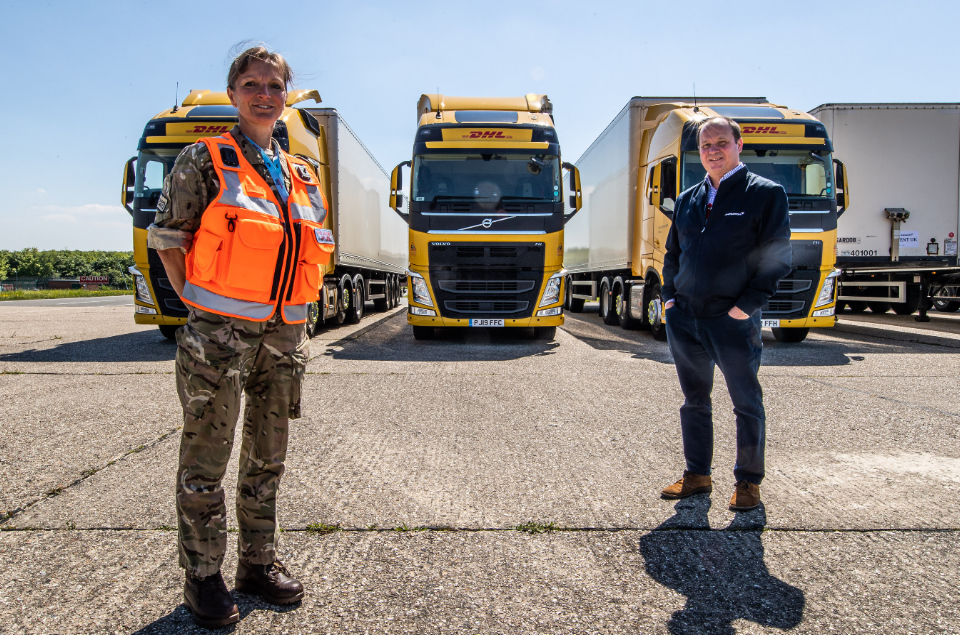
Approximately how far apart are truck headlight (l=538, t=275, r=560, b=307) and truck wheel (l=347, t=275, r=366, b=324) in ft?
17.7

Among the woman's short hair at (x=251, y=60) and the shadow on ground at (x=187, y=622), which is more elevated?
the woman's short hair at (x=251, y=60)

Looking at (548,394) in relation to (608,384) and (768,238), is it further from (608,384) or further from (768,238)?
(768,238)

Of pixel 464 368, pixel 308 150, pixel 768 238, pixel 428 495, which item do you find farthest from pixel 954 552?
pixel 308 150

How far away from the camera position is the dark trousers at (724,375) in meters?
3.24

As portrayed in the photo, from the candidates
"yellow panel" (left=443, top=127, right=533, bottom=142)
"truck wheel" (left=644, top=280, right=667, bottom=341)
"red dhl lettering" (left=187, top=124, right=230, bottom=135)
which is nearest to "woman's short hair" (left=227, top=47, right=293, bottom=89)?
"yellow panel" (left=443, top=127, right=533, bottom=142)

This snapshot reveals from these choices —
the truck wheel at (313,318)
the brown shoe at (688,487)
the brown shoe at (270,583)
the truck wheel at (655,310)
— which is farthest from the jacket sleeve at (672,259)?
the truck wheel at (313,318)

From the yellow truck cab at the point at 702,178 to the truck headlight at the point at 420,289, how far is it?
11.2 ft

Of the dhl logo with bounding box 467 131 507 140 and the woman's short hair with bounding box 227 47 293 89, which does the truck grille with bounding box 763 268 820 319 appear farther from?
the woman's short hair with bounding box 227 47 293 89

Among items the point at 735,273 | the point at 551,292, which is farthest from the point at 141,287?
the point at 735,273

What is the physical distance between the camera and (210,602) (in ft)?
7.15

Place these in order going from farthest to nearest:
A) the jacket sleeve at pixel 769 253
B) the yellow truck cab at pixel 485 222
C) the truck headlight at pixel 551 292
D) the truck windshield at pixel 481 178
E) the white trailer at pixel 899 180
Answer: the white trailer at pixel 899 180 → the truck headlight at pixel 551 292 → the truck windshield at pixel 481 178 → the yellow truck cab at pixel 485 222 → the jacket sleeve at pixel 769 253

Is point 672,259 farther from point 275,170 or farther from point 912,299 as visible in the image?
point 912,299

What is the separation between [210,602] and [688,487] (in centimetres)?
232

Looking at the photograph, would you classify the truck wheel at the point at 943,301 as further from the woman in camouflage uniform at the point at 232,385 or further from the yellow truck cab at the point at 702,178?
the woman in camouflage uniform at the point at 232,385
